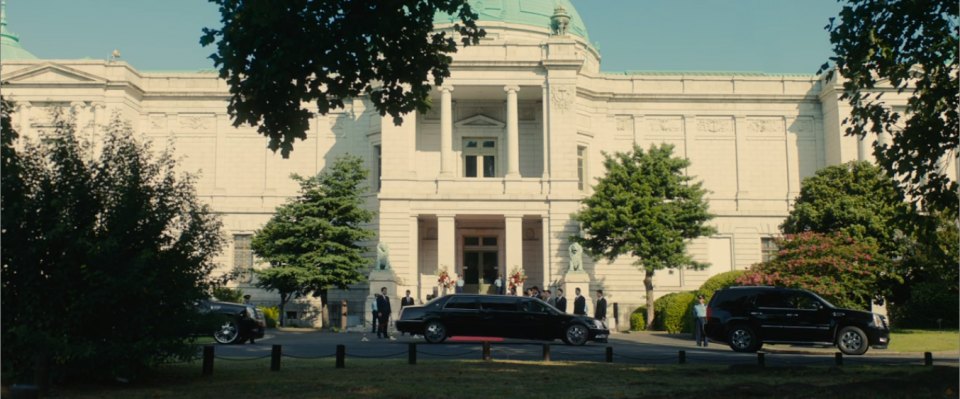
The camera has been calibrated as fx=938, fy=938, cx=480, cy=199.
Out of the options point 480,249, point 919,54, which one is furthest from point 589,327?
point 480,249

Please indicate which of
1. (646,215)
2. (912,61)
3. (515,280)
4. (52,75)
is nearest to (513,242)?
(515,280)

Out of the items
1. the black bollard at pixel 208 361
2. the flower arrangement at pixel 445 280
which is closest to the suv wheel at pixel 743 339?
the black bollard at pixel 208 361

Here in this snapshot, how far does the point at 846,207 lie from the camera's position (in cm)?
4091

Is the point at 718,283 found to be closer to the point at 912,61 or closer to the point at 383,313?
the point at 383,313

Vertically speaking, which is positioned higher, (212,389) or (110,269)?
(110,269)

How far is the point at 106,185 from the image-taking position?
49.7 feet

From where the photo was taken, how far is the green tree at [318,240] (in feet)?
139

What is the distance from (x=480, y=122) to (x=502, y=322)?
25674 mm

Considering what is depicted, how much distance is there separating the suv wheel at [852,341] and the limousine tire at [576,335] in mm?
6843

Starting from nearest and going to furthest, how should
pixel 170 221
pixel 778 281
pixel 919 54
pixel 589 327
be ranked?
pixel 170 221
pixel 919 54
pixel 589 327
pixel 778 281

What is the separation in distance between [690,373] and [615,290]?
1356 inches

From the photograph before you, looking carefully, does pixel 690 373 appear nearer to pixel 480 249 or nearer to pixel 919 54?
pixel 919 54

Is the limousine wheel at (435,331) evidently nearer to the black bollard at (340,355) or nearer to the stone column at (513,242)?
the black bollard at (340,355)

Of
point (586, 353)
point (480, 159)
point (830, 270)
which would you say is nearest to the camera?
point (586, 353)
